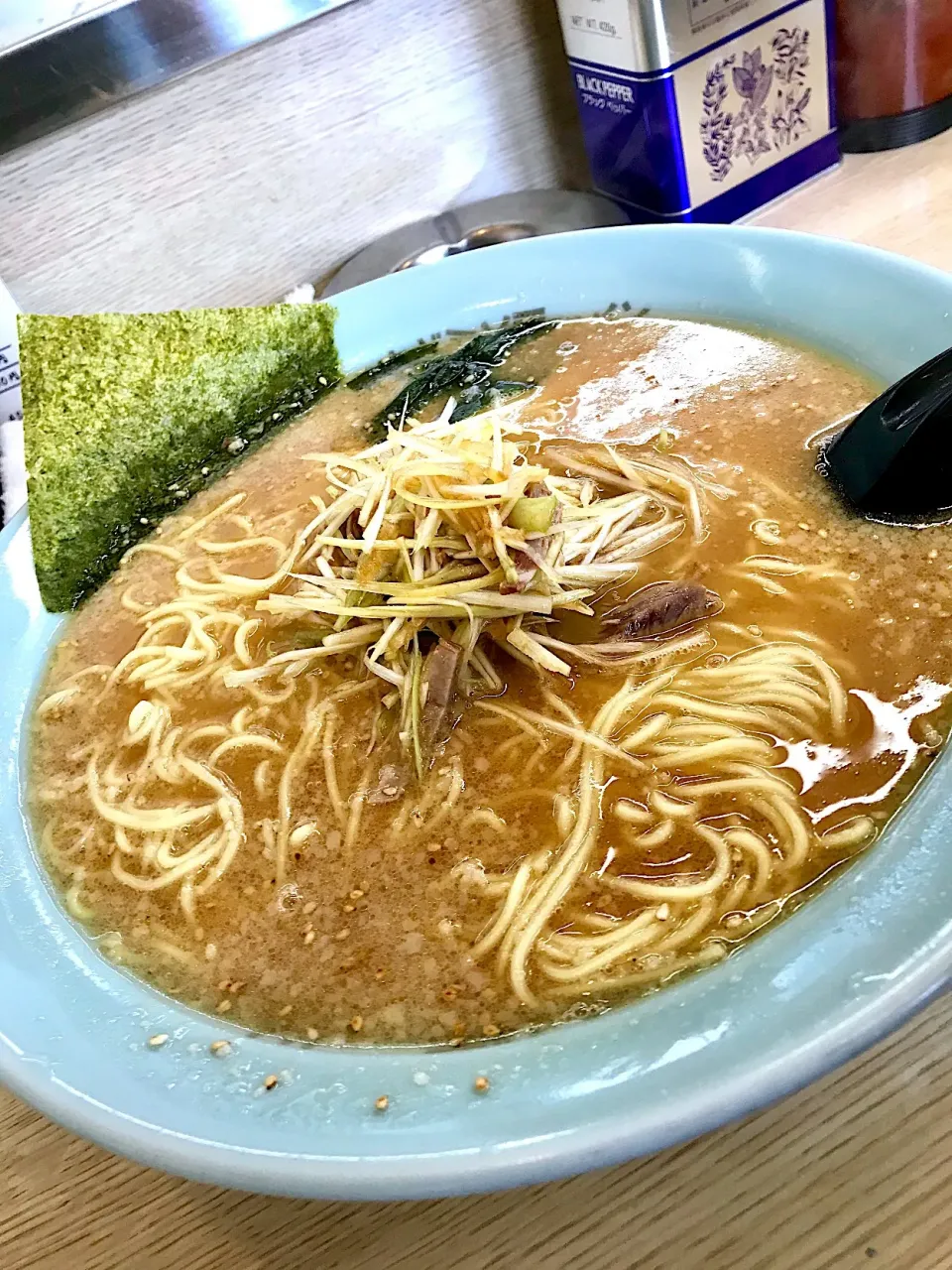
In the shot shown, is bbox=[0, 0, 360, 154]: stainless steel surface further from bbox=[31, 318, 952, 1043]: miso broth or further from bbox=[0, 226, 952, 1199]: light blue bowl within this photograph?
bbox=[0, 226, 952, 1199]: light blue bowl

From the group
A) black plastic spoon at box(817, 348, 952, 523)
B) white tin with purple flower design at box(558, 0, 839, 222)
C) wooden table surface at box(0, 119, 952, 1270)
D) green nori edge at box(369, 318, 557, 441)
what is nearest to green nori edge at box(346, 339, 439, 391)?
green nori edge at box(369, 318, 557, 441)

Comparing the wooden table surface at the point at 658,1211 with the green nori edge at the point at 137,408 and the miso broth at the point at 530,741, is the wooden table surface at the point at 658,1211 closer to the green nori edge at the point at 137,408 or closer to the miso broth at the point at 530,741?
the miso broth at the point at 530,741

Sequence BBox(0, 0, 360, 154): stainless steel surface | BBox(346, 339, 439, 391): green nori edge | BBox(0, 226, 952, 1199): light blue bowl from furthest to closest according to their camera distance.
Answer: BBox(346, 339, 439, 391): green nori edge
BBox(0, 0, 360, 154): stainless steel surface
BBox(0, 226, 952, 1199): light blue bowl

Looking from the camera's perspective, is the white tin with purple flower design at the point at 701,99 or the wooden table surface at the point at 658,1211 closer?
the wooden table surface at the point at 658,1211

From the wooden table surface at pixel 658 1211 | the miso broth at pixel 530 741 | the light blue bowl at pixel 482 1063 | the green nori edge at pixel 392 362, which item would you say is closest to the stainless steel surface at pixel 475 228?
the green nori edge at pixel 392 362

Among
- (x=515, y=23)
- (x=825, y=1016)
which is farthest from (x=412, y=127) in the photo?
(x=825, y=1016)

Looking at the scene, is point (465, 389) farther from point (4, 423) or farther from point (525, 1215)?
point (525, 1215)
